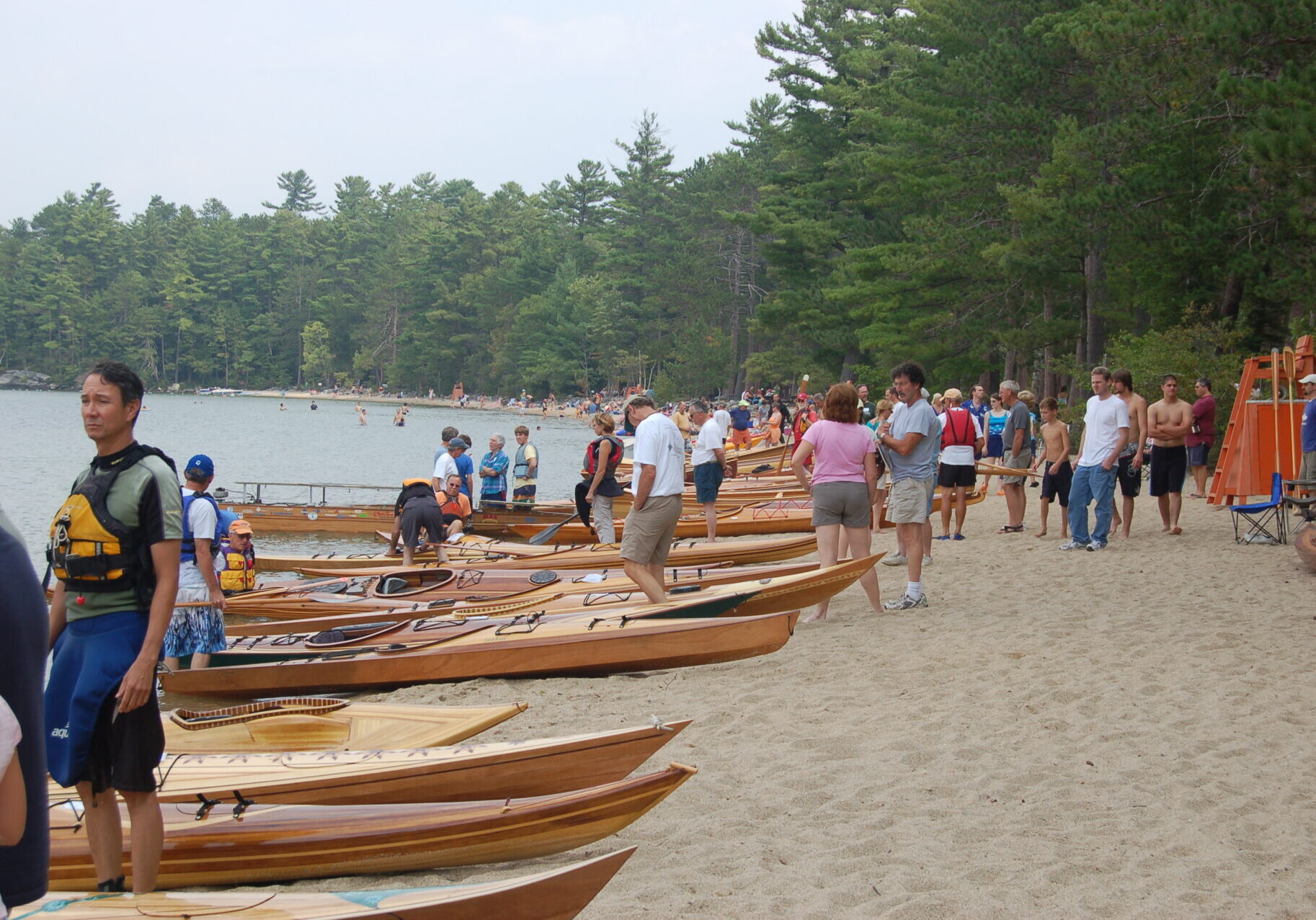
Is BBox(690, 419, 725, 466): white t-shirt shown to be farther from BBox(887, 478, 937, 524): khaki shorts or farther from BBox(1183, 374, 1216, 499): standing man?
BBox(1183, 374, 1216, 499): standing man

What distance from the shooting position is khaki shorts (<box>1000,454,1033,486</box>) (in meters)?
13.0

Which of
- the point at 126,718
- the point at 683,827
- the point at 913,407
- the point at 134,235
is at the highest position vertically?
the point at 134,235

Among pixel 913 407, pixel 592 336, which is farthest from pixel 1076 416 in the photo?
pixel 592 336

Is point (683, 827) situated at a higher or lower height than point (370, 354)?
lower

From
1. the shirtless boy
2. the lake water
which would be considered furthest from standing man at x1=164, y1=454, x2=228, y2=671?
the lake water

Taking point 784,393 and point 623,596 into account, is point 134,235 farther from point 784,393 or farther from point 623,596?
point 623,596

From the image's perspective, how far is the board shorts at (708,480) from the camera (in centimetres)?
1349

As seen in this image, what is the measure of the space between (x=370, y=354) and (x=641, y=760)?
101324mm

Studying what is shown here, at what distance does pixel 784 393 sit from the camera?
5575 cm

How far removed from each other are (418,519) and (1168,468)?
8108 mm

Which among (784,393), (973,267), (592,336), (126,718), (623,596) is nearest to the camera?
(126,718)

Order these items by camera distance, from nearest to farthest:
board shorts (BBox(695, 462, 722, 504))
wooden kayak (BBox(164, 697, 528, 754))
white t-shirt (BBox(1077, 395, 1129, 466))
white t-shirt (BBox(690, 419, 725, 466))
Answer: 1. wooden kayak (BBox(164, 697, 528, 754))
2. white t-shirt (BBox(1077, 395, 1129, 466))
3. white t-shirt (BBox(690, 419, 725, 466))
4. board shorts (BBox(695, 462, 722, 504))

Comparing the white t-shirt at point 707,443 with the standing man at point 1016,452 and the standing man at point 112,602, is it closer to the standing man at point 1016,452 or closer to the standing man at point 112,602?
the standing man at point 1016,452

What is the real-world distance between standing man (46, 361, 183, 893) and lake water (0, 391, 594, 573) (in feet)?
47.6
